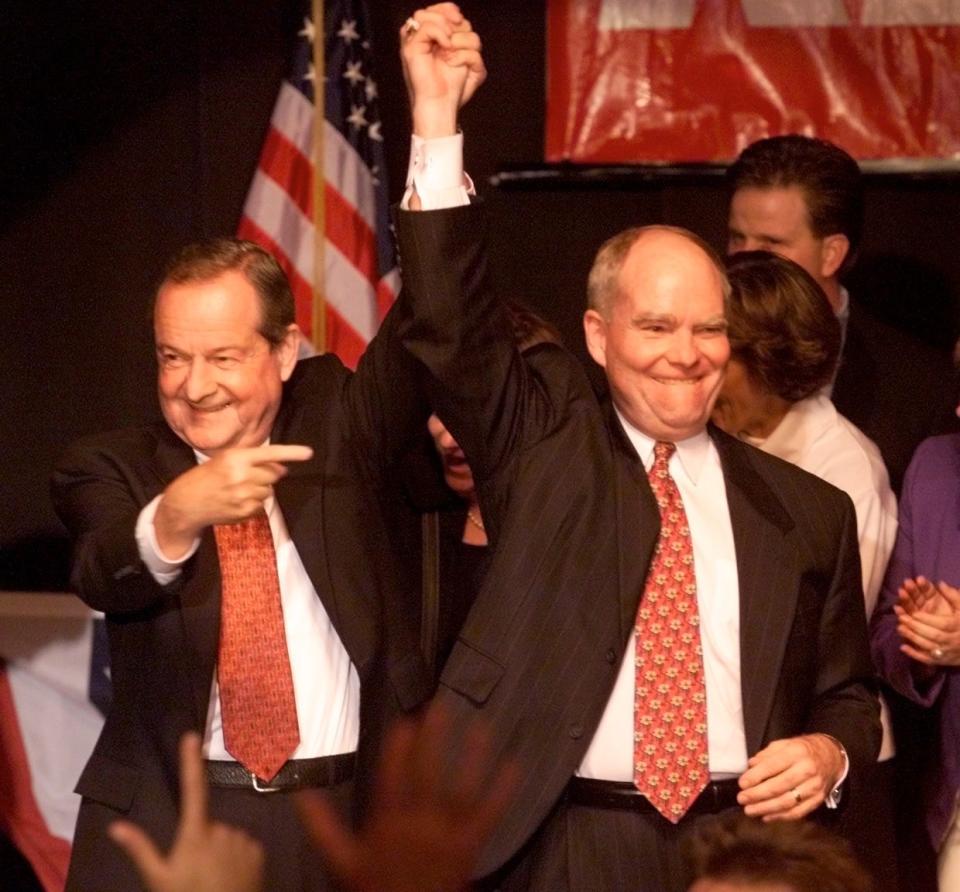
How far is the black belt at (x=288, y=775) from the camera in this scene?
9.07ft

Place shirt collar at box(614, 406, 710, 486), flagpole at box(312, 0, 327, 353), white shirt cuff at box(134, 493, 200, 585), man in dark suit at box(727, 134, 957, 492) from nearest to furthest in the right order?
white shirt cuff at box(134, 493, 200, 585) < shirt collar at box(614, 406, 710, 486) < man in dark suit at box(727, 134, 957, 492) < flagpole at box(312, 0, 327, 353)

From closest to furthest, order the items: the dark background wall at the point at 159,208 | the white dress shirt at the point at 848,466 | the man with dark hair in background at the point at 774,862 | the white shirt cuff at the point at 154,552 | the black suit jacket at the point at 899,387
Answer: the man with dark hair in background at the point at 774,862
the white shirt cuff at the point at 154,552
the white dress shirt at the point at 848,466
the black suit jacket at the point at 899,387
the dark background wall at the point at 159,208

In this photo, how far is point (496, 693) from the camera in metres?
2.65

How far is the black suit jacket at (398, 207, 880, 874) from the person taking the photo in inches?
104

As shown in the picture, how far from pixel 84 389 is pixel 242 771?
246 centimetres

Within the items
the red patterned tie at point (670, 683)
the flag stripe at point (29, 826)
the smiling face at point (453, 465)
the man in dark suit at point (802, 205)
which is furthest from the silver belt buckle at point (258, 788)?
the man in dark suit at point (802, 205)

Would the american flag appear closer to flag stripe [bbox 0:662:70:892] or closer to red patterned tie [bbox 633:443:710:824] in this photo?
flag stripe [bbox 0:662:70:892]

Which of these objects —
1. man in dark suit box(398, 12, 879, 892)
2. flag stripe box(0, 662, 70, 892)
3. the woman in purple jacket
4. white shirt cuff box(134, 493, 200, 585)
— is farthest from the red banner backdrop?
white shirt cuff box(134, 493, 200, 585)

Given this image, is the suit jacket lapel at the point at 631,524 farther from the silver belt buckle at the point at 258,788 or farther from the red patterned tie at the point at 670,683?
→ the silver belt buckle at the point at 258,788

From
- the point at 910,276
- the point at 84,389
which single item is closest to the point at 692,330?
the point at 910,276

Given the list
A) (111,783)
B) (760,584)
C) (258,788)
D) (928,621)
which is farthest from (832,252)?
(111,783)

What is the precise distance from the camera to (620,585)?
2701 millimetres

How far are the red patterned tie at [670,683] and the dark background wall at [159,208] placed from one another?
2.27 metres

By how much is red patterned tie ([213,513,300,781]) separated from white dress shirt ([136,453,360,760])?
2cm
